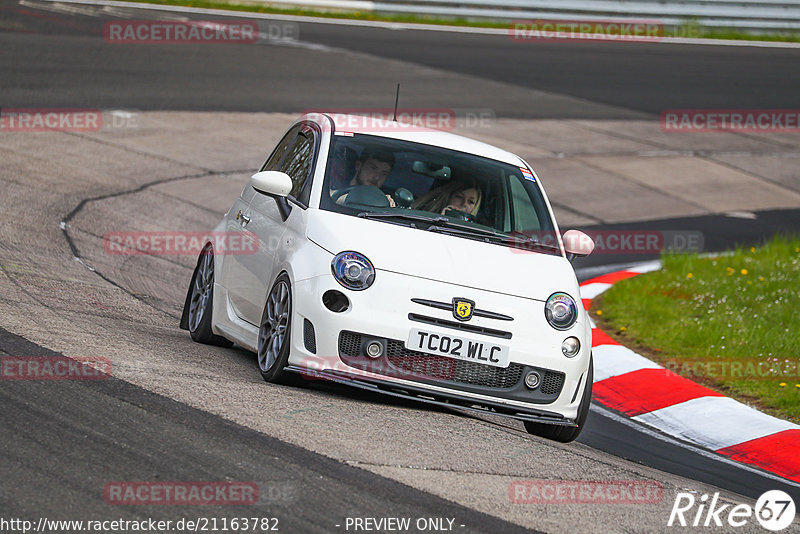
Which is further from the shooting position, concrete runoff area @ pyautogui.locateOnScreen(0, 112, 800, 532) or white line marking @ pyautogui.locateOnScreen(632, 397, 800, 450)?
white line marking @ pyautogui.locateOnScreen(632, 397, 800, 450)

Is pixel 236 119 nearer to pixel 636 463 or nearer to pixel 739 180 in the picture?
pixel 739 180

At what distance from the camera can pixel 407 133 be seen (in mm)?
7746

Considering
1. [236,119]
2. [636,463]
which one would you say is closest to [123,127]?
[236,119]

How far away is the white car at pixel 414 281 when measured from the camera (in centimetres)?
627

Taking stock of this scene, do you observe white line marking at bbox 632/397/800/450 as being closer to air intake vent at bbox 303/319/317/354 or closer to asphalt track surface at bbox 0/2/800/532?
asphalt track surface at bbox 0/2/800/532

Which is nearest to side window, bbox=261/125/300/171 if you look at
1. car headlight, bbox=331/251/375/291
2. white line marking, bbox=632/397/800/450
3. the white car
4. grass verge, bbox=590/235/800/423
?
the white car

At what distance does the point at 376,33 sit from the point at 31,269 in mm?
18822

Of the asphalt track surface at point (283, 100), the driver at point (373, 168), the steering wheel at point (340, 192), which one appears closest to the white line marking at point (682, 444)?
the asphalt track surface at point (283, 100)

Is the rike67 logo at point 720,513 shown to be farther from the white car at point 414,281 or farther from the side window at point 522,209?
the side window at point 522,209

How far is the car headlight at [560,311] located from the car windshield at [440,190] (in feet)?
1.91

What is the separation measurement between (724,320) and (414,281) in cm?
466

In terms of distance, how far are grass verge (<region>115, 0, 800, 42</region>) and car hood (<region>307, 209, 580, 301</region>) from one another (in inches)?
814

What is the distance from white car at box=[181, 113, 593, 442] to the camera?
20.6 feet

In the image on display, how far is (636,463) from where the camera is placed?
21.6ft
